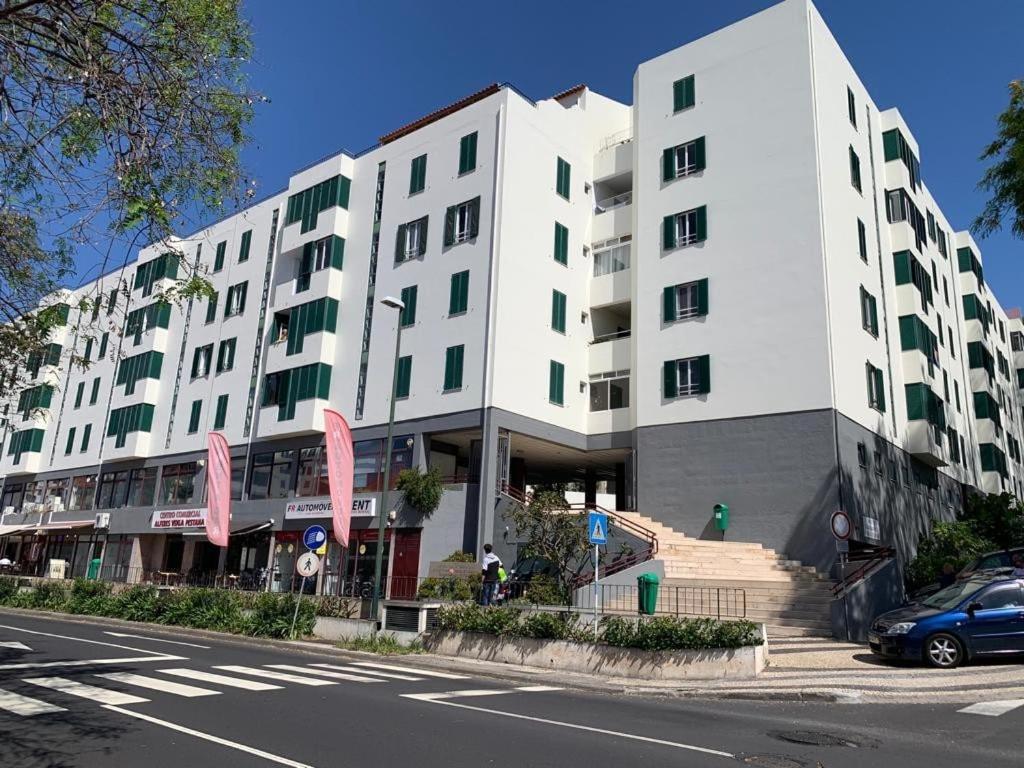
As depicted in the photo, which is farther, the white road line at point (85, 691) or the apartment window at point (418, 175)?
the apartment window at point (418, 175)

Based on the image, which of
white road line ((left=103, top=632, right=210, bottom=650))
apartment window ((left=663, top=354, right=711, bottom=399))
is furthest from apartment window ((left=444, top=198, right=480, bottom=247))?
white road line ((left=103, top=632, right=210, bottom=650))

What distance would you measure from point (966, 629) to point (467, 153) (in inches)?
986

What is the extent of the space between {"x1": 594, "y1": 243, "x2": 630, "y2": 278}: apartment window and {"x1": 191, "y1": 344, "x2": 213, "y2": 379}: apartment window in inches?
808

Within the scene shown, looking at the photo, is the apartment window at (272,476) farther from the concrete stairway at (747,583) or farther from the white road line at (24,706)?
the white road line at (24,706)

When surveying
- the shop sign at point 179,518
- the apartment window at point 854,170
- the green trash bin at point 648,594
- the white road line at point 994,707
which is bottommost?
the white road line at point 994,707

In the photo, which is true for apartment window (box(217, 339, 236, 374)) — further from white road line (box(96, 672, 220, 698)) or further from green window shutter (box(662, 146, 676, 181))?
white road line (box(96, 672, 220, 698))

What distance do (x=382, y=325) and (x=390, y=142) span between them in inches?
367

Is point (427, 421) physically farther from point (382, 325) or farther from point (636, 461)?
point (636, 461)

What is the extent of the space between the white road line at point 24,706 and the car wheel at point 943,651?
13717 mm

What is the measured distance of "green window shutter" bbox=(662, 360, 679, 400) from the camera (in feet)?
97.2

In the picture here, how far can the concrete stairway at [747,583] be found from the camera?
20062 mm

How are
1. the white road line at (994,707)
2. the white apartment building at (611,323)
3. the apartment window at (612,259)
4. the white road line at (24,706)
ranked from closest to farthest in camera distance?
the white road line at (24,706)
the white road line at (994,707)
the white apartment building at (611,323)
the apartment window at (612,259)

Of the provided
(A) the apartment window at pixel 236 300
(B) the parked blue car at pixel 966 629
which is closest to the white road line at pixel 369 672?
(B) the parked blue car at pixel 966 629

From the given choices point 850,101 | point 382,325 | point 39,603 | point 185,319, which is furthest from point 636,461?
point 185,319
